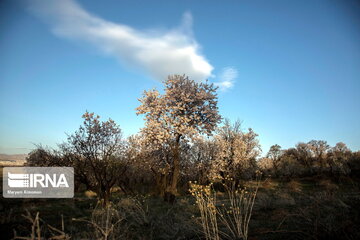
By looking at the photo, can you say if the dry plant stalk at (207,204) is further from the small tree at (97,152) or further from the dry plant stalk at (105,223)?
the small tree at (97,152)

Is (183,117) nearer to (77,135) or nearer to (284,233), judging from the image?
(77,135)

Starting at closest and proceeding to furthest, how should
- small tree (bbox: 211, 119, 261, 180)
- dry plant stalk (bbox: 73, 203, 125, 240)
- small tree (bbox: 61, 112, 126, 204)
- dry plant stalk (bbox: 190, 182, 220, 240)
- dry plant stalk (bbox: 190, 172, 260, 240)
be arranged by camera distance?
dry plant stalk (bbox: 73, 203, 125, 240) < dry plant stalk (bbox: 190, 182, 220, 240) < dry plant stalk (bbox: 190, 172, 260, 240) < small tree (bbox: 61, 112, 126, 204) < small tree (bbox: 211, 119, 261, 180)

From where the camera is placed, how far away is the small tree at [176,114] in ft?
54.2

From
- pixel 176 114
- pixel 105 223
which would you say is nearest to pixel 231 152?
pixel 176 114

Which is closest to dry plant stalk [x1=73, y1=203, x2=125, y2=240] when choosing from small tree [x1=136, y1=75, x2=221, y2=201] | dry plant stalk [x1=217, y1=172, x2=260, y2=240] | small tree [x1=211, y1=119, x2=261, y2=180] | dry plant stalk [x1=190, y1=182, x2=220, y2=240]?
dry plant stalk [x1=190, y1=182, x2=220, y2=240]

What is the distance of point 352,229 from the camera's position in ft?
14.5

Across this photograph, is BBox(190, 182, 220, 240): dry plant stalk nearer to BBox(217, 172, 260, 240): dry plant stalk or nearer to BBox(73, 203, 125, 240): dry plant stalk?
BBox(217, 172, 260, 240): dry plant stalk

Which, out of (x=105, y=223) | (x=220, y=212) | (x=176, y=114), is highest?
(x=176, y=114)

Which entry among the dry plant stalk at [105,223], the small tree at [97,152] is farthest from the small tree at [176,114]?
the dry plant stalk at [105,223]

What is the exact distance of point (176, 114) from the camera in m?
17.0

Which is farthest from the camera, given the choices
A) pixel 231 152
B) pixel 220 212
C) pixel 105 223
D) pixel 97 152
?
pixel 231 152

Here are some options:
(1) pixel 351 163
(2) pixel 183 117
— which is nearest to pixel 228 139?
(2) pixel 183 117

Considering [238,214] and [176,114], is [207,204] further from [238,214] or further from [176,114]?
[176,114]

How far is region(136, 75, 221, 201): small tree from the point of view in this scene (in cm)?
1653
